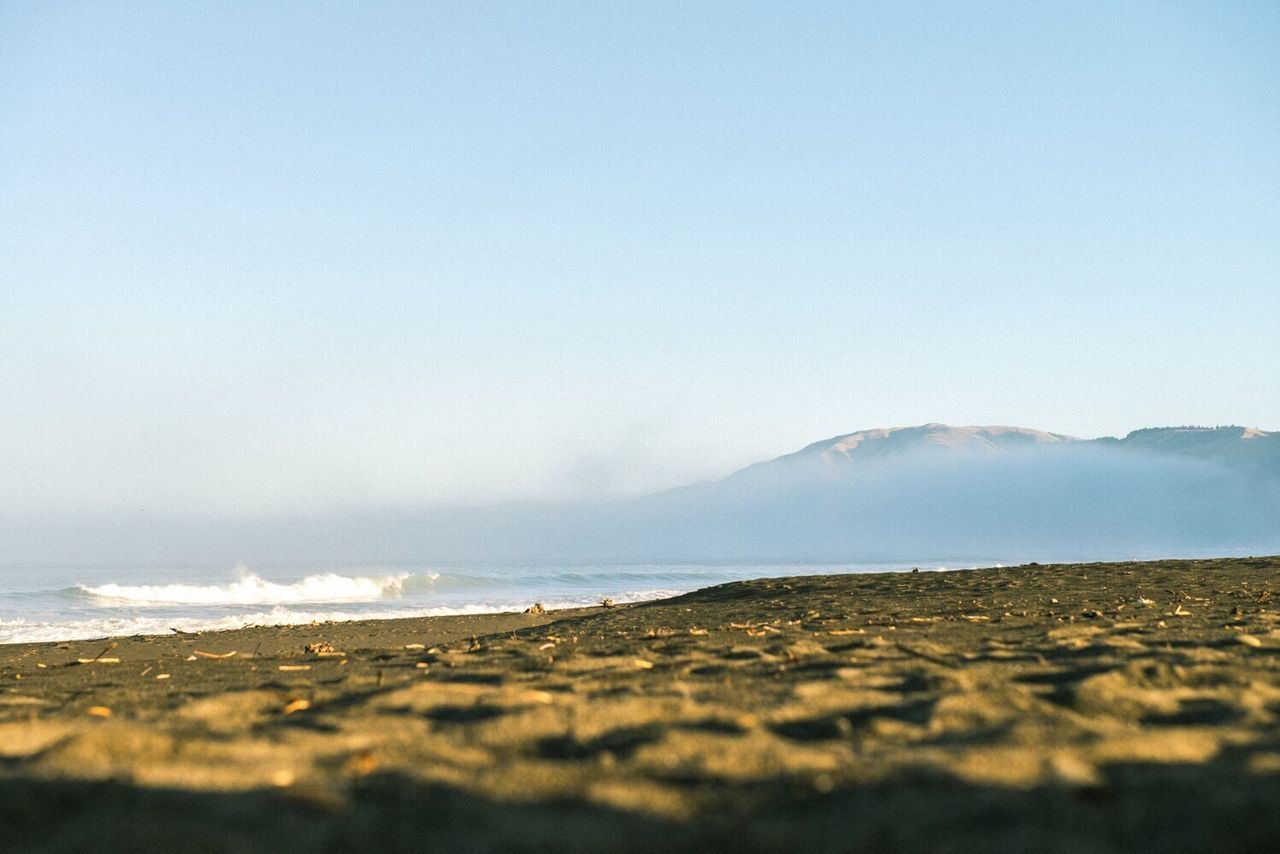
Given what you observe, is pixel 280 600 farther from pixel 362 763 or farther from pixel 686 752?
pixel 686 752

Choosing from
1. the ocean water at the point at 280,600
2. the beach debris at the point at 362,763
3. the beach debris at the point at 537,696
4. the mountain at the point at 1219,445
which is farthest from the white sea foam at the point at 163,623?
the mountain at the point at 1219,445

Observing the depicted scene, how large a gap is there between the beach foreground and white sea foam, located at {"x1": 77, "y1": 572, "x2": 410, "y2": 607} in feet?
74.4

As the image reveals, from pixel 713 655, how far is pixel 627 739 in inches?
82.0

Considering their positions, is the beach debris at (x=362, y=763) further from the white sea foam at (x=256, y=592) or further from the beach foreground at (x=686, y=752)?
the white sea foam at (x=256, y=592)

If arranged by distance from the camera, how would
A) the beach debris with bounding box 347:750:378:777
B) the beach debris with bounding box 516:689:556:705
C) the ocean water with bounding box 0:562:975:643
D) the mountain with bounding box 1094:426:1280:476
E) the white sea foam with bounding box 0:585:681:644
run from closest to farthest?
the beach debris with bounding box 347:750:378:777, the beach debris with bounding box 516:689:556:705, the white sea foam with bounding box 0:585:681:644, the ocean water with bounding box 0:562:975:643, the mountain with bounding box 1094:426:1280:476

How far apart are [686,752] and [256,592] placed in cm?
2992

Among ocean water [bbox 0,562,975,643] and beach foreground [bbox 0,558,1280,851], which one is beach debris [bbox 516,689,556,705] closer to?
beach foreground [bbox 0,558,1280,851]

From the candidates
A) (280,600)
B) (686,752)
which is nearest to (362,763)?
(686,752)

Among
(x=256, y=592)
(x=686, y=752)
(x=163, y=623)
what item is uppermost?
(x=256, y=592)

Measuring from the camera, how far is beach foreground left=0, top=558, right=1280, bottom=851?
6.74 ft

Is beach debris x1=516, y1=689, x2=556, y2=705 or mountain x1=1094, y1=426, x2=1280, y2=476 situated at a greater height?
mountain x1=1094, y1=426, x2=1280, y2=476

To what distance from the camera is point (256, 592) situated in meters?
29.5

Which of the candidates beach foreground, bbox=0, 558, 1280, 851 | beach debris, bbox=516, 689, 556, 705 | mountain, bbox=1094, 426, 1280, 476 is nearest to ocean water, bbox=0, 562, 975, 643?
beach foreground, bbox=0, 558, 1280, 851

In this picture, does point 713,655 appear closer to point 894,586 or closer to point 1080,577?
point 894,586
